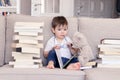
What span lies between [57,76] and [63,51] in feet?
1.41

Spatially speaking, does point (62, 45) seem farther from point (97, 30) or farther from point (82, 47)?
point (97, 30)

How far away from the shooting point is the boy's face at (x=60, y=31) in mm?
2199

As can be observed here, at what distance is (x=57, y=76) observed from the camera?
1806 mm

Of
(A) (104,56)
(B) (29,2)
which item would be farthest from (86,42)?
(B) (29,2)

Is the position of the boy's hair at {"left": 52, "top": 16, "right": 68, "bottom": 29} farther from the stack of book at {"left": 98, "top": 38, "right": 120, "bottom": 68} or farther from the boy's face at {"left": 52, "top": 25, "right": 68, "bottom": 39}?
the stack of book at {"left": 98, "top": 38, "right": 120, "bottom": 68}

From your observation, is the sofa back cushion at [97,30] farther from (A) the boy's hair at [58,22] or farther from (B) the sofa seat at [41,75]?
(B) the sofa seat at [41,75]

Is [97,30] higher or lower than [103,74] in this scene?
higher

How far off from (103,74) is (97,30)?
1.91 feet

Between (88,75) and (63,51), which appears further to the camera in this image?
(63,51)

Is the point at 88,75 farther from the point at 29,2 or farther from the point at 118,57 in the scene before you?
the point at 29,2

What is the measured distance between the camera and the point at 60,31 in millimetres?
2203

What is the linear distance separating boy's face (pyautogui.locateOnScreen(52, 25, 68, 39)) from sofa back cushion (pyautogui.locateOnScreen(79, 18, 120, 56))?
147mm

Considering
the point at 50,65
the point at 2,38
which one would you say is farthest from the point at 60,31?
the point at 2,38

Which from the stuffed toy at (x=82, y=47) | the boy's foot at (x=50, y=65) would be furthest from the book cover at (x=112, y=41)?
the boy's foot at (x=50, y=65)
